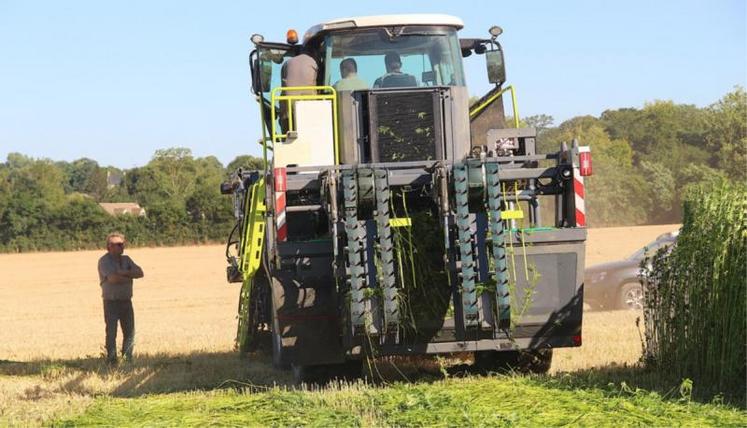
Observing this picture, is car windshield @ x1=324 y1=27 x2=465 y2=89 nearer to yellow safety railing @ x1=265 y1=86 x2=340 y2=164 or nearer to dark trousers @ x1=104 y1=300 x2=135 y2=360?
yellow safety railing @ x1=265 y1=86 x2=340 y2=164

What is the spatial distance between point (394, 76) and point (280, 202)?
2.02 meters

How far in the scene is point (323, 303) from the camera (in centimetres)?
908

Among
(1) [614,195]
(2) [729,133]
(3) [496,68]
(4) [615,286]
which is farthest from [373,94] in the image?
(2) [729,133]

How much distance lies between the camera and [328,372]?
965 cm

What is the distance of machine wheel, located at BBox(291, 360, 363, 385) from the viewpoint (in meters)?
9.62

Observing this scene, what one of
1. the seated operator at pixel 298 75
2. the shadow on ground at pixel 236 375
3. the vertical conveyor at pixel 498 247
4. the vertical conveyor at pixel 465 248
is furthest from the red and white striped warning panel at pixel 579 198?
the seated operator at pixel 298 75

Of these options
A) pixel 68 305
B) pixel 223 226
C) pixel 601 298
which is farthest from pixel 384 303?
pixel 223 226

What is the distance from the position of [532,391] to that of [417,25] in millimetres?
4046

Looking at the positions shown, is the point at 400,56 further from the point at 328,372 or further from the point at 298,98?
the point at 328,372

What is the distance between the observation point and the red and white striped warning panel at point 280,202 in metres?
9.12

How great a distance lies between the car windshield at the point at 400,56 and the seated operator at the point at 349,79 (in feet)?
0.07

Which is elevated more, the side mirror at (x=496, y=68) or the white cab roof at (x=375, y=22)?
the white cab roof at (x=375, y=22)

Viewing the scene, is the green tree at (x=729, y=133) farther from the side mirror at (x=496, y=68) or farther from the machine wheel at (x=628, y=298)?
the side mirror at (x=496, y=68)

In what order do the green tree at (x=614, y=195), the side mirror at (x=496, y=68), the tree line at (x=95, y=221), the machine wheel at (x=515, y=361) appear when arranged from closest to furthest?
the machine wheel at (x=515, y=361), the side mirror at (x=496, y=68), the tree line at (x=95, y=221), the green tree at (x=614, y=195)
